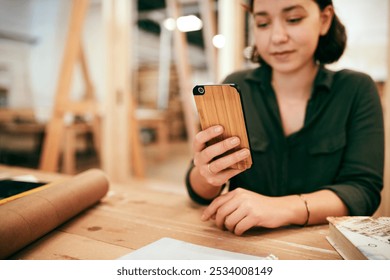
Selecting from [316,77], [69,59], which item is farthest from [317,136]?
[69,59]

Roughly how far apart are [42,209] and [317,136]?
29.4 inches

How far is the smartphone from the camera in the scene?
1.86 ft

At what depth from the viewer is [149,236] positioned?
0.62m

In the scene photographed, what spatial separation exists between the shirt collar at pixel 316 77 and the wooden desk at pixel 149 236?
1.54ft

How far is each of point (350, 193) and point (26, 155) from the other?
4.55 meters

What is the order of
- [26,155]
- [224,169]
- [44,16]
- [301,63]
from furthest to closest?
[44,16]
[26,155]
[301,63]
[224,169]

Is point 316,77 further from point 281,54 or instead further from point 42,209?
point 42,209

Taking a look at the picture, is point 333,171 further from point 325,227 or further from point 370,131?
point 325,227

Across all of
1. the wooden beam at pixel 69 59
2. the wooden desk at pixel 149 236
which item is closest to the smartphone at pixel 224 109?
the wooden desk at pixel 149 236

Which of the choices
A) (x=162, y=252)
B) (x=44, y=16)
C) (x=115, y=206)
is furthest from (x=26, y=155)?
(x=162, y=252)

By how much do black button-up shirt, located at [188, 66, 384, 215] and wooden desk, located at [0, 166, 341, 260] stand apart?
0.17 metres

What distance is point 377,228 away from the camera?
22.2 inches

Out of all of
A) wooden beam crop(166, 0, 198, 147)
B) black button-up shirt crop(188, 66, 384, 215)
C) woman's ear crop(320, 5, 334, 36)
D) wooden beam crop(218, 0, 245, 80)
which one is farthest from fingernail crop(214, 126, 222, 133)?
wooden beam crop(166, 0, 198, 147)

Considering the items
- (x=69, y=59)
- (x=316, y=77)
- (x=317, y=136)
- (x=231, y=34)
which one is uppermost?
(x=231, y=34)
